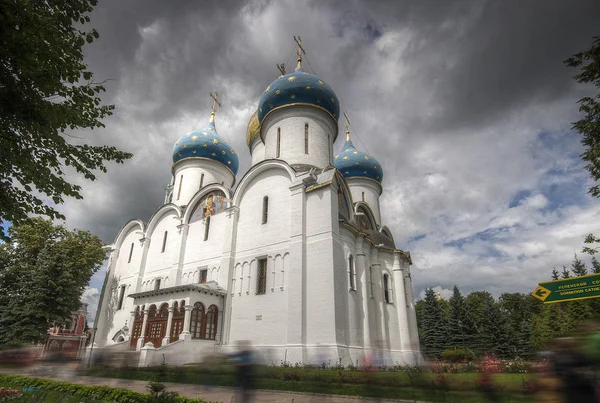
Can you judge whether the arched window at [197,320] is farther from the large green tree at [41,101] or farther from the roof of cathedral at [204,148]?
the roof of cathedral at [204,148]

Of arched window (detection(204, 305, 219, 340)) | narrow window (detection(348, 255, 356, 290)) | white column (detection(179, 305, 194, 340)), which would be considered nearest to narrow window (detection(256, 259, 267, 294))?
arched window (detection(204, 305, 219, 340))

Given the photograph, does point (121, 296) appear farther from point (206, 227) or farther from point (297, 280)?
point (297, 280)

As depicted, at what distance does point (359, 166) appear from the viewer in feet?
83.0

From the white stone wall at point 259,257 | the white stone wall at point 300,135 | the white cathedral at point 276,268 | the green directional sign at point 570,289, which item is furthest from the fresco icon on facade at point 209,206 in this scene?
the green directional sign at point 570,289

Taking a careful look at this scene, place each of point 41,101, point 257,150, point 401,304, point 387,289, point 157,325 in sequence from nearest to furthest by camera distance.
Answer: point 41,101 < point 157,325 < point 401,304 < point 387,289 < point 257,150

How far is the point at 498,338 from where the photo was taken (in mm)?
27469

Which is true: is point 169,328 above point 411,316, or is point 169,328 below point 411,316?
below

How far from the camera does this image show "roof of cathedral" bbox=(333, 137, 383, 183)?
25281 mm

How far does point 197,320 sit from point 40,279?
410 inches

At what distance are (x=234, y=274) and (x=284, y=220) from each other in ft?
12.0

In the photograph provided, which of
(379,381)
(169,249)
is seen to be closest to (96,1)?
(379,381)

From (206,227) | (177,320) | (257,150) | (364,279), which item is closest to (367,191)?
(257,150)

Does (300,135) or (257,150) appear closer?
(300,135)

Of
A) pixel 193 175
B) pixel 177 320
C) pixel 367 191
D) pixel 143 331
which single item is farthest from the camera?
pixel 367 191
